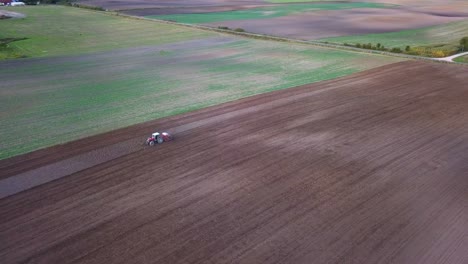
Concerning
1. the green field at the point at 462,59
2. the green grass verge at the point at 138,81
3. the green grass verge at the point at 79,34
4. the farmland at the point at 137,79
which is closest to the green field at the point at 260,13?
the green grass verge at the point at 79,34

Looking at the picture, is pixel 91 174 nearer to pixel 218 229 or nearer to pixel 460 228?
pixel 218 229

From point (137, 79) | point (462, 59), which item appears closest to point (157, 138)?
point (137, 79)

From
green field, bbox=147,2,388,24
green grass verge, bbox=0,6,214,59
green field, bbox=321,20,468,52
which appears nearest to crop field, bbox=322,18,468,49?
green field, bbox=321,20,468,52

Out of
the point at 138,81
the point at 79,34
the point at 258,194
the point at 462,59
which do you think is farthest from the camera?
the point at 79,34

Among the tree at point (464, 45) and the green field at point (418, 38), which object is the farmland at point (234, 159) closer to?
the tree at point (464, 45)

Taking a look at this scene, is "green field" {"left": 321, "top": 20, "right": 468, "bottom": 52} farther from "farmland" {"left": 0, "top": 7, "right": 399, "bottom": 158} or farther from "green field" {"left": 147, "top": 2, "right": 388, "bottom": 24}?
"green field" {"left": 147, "top": 2, "right": 388, "bottom": 24}

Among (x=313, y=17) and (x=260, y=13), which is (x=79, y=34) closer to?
(x=260, y=13)
